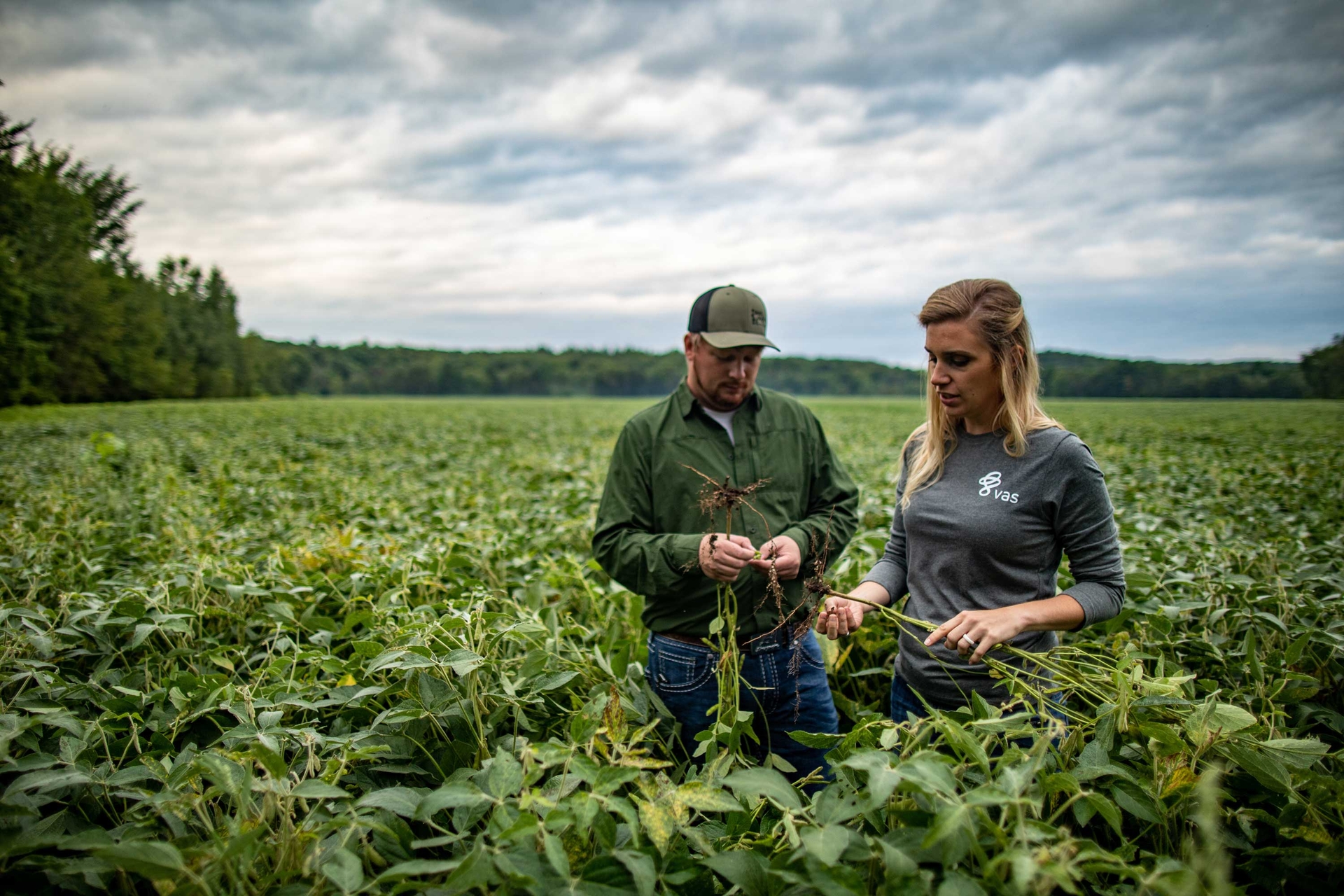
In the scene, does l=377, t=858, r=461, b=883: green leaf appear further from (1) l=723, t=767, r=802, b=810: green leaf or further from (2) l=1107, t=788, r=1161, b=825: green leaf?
(2) l=1107, t=788, r=1161, b=825: green leaf

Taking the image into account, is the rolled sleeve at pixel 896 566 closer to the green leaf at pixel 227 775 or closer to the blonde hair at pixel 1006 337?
the blonde hair at pixel 1006 337

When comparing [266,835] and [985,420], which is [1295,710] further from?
[266,835]

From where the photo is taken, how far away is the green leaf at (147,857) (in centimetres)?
89

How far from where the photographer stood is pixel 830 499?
8.54 feet

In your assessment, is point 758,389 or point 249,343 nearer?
point 758,389

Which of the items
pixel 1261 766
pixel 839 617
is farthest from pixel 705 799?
pixel 1261 766

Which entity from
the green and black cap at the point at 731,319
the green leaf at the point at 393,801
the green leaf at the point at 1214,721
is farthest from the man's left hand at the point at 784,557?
the green leaf at the point at 393,801

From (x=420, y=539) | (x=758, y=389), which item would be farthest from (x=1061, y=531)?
(x=420, y=539)

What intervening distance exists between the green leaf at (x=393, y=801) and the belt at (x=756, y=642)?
117cm

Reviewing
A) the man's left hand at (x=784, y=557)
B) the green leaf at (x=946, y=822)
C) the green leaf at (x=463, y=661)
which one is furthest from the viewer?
the man's left hand at (x=784, y=557)

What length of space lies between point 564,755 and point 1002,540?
4.26 feet

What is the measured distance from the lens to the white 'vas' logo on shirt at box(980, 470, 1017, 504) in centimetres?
185

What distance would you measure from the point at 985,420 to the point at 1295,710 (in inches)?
43.3

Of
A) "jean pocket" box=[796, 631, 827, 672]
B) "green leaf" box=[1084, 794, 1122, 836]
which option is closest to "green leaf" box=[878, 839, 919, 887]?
"green leaf" box=[1084, 794, 1122, 836]
